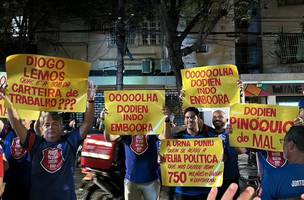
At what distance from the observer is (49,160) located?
15.3 ft

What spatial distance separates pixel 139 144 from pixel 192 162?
655 mm

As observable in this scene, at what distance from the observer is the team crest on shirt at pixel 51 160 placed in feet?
15.2

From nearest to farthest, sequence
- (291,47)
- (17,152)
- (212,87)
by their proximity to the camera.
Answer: (17,152) → (212,87) → (291,47)

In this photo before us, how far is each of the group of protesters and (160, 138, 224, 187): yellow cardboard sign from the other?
0.28 feet

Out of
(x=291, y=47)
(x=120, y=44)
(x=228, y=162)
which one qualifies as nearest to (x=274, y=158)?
(x=228, y=162)

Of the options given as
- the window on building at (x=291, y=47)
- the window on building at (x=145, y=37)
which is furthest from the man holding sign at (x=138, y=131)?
the window on building at (x=291, y=47)

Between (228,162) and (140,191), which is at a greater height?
(228,162)

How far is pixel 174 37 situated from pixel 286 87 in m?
9.11

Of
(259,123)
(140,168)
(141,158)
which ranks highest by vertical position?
(259,123)

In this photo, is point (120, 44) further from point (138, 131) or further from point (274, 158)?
point (274, 158)

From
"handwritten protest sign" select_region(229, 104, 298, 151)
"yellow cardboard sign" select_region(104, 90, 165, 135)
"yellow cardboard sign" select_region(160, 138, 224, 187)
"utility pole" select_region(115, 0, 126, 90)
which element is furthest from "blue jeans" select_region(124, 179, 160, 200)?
"utility pole" select_region(115, 0, 126, 90)

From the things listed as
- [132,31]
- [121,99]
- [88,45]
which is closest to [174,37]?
[132,31]

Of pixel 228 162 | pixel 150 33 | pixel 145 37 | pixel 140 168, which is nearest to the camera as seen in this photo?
pixel 228 162

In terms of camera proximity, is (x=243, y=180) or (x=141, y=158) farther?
(x=243, y=180)
